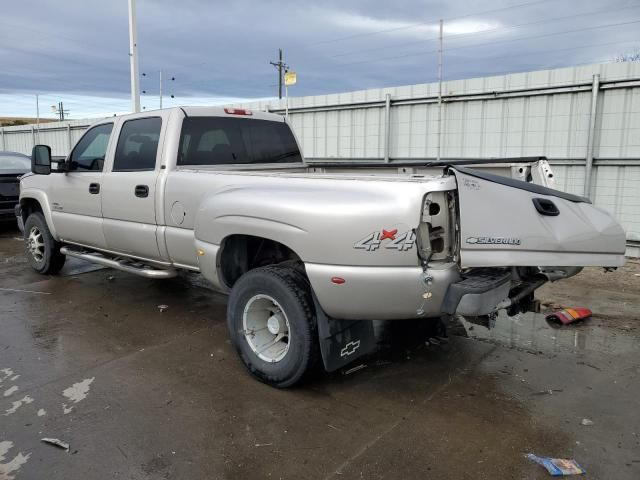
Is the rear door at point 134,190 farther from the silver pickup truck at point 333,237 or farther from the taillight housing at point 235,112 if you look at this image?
the taillight housing at point 235,112

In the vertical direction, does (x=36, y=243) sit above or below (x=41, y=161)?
below

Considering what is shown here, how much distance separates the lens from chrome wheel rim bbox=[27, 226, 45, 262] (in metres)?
7.06

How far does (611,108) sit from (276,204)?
20.6ft

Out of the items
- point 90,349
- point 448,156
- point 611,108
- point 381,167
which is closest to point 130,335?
point 90,349

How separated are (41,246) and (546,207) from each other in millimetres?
6427

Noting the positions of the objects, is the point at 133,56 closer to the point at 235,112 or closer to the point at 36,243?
the point at 36,243

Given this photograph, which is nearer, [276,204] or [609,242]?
[609,242]

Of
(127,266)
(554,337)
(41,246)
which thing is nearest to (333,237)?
(554,337)

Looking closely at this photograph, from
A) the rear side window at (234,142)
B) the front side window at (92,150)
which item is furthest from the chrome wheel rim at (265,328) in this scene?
the front side window at (92,150)

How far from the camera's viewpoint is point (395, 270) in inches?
124

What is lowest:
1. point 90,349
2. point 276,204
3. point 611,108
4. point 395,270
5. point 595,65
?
point 90,349

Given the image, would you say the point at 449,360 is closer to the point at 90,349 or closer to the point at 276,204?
the point at 276,204

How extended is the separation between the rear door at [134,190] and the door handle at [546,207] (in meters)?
3.24

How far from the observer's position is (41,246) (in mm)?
7078
